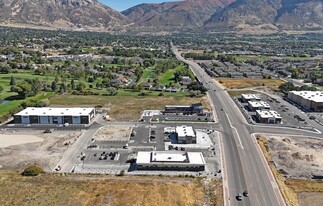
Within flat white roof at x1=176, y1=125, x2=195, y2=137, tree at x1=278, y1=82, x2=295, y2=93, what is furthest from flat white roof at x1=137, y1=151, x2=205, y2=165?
tree at x1=278, y1=82, x2=295, y2=93

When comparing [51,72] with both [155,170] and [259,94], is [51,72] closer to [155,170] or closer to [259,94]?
[259,94]

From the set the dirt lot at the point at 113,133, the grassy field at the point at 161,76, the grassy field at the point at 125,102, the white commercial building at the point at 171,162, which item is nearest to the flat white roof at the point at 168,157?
the white commercial building at the point at 171,162

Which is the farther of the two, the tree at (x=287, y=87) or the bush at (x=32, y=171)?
the tree at (x=287, y=87)

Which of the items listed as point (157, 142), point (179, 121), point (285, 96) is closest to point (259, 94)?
point (285, 96)

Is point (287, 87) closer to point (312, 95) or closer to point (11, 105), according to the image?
point (312, 95)

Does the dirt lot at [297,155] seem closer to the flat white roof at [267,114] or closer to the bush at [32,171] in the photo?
the flat white roof at [267,114]
